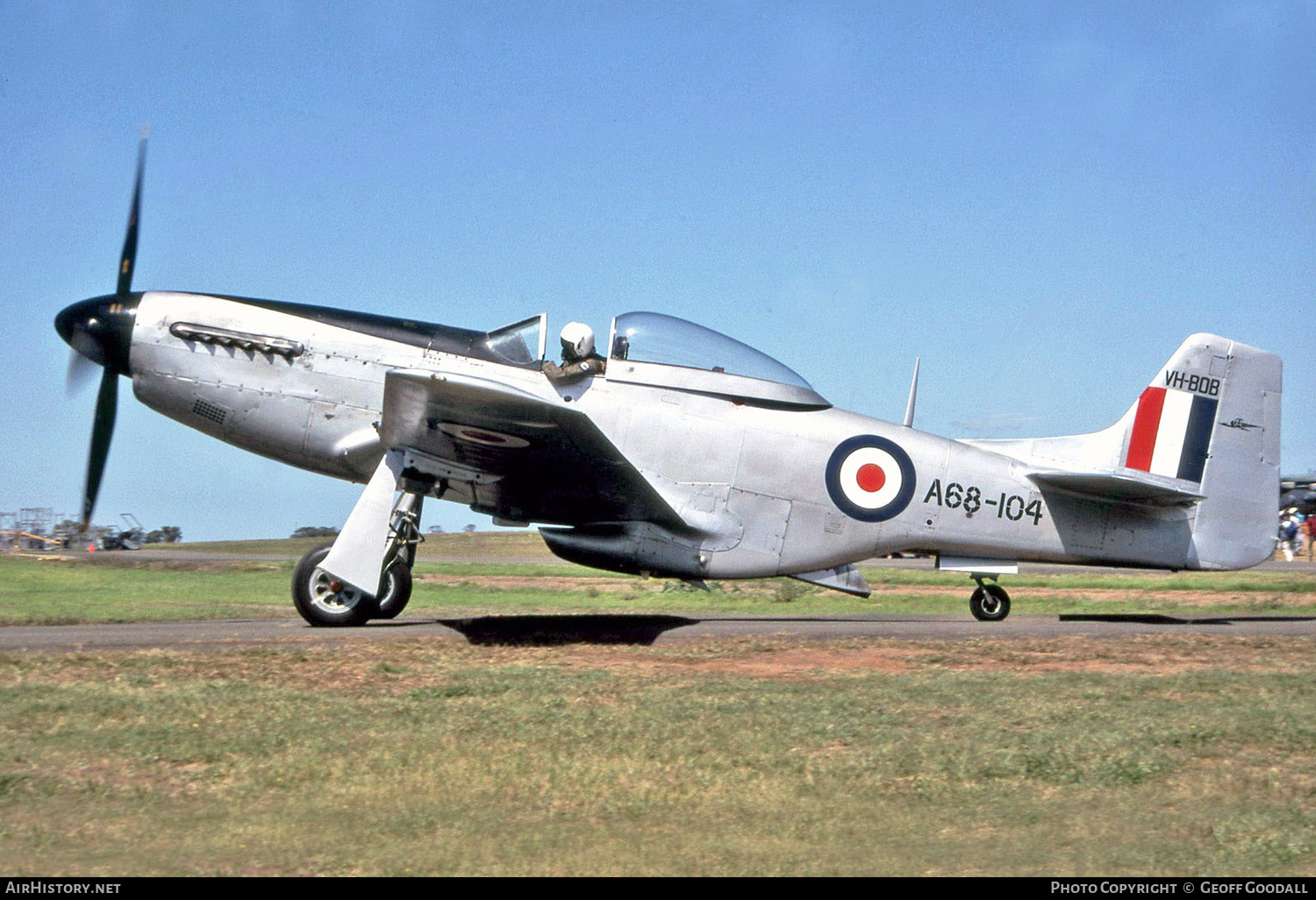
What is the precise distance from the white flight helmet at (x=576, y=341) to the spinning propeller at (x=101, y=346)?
3781 mm

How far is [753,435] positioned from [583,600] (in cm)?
676

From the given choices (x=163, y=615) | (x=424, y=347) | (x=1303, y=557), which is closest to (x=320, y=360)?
(x=424, y=347)

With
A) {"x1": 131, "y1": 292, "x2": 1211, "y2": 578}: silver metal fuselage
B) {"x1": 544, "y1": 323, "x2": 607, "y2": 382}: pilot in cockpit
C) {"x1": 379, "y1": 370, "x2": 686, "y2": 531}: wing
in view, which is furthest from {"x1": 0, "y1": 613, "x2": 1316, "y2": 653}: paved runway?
{"x1": 544, "y1": 323, "x2": 607, "y2": 382}: pilot in cockpit

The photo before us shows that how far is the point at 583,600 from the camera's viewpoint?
16.5 meters

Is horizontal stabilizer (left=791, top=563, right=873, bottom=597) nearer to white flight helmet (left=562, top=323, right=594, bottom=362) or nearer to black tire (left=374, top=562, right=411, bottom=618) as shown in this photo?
white flight helmet (left=562, top=323, right=594, bottom=362)

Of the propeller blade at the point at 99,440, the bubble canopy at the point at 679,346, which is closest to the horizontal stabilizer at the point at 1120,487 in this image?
the bubble canopy at the point at 679,346

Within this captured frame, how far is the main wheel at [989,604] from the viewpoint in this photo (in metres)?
11.6

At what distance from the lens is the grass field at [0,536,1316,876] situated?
4.11 meters

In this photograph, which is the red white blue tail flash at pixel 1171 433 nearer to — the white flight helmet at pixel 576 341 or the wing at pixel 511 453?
the wing at pixel 511 453

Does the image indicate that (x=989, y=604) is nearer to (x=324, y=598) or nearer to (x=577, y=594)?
(x=324, y=598)

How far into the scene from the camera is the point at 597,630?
10.0 meters

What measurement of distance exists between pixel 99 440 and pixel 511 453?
4.07m

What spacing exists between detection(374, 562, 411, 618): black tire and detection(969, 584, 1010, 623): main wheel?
555 centimetres

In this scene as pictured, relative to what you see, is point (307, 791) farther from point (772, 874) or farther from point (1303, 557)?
point (1303, 557)
